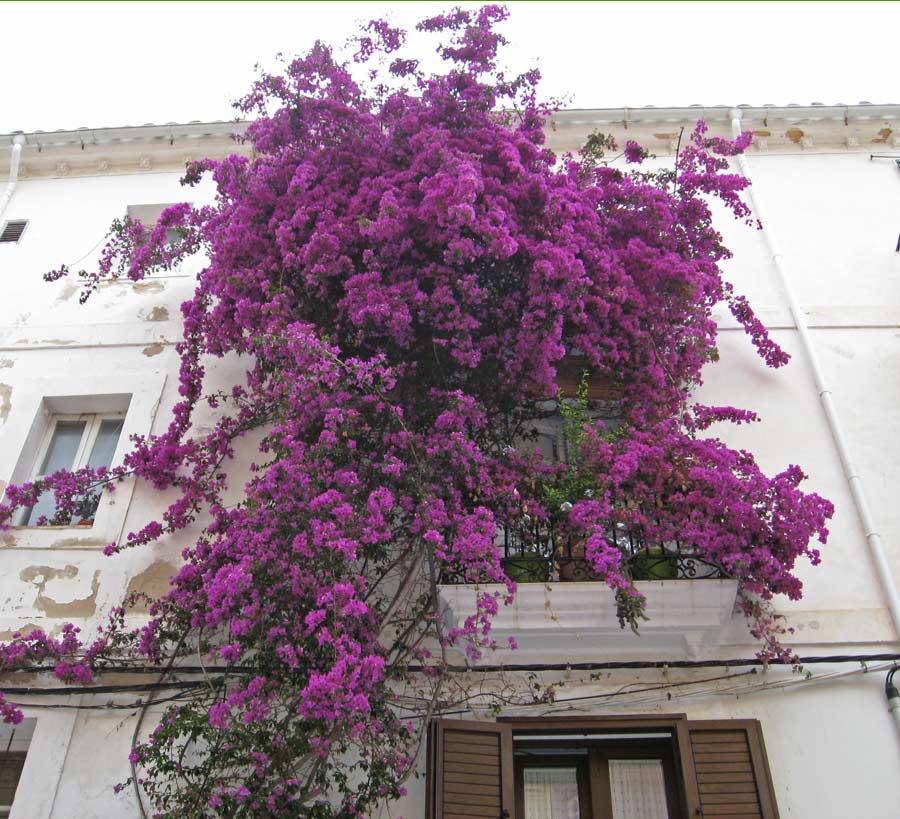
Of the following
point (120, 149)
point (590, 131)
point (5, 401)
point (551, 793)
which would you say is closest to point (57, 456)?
point (5, 401)

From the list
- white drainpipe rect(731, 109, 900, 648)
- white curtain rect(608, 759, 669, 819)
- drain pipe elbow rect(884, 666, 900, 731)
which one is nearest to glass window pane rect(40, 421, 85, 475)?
white curtain rect(608, 759, 669, 819)

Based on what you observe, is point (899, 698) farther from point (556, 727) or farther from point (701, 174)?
point (701, 174)

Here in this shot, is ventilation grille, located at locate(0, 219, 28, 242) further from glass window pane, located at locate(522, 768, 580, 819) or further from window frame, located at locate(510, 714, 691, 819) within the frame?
glass window pane, located at locate(522, 768, 580, 819)

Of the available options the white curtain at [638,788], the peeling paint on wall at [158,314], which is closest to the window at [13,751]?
the peeling paint on wall at [158,314]

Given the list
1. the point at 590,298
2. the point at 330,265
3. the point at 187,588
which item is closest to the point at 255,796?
the point at 187,588

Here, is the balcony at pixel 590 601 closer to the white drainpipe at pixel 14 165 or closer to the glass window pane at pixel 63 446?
the glass window pane at pixel 63 446

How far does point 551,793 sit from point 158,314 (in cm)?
557

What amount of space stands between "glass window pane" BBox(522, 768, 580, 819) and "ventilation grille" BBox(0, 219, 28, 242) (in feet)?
25.0

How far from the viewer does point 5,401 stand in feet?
26.5

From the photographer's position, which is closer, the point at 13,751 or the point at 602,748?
the point at 602,748

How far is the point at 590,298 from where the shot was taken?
696 centimetres

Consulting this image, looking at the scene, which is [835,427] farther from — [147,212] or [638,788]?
[147,212]

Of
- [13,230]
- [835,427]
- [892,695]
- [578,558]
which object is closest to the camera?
[892,695]

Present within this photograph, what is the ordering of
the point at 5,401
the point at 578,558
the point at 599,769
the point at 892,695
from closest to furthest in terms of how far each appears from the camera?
the point at 892,695
the point at 599,769
the point at 578,558
the point at 5,401
